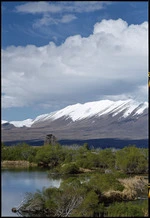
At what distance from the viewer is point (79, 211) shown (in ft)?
54.5

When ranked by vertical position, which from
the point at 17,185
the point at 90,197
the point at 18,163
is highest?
the point at 90,197

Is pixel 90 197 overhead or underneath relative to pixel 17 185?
overhead

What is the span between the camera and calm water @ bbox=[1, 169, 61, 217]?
66.3 ft

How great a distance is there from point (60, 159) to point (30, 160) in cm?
356

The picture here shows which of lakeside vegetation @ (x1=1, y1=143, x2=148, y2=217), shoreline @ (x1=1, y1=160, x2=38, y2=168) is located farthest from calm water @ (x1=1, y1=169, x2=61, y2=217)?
shoreline @ (x1=1, y1=160, x2=38, y2=168)

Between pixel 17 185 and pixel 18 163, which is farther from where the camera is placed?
pixel 18 163

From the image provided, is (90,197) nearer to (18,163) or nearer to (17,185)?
(17,185)

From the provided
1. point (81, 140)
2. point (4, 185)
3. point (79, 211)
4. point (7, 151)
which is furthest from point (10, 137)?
point (79, 211)

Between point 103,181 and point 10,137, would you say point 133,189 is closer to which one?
point 103,181

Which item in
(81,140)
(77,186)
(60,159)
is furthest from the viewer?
(81,140)

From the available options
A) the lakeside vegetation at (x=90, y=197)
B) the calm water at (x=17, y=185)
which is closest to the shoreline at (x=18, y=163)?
the lakeside vegetation at (x=90, y=197)

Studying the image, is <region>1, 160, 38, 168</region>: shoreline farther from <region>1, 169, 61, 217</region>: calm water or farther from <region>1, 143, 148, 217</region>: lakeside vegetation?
<region>1, 169, 61, 217</region>: calm water

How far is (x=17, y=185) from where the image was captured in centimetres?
2662

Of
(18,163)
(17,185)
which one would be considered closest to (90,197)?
(17,185)
